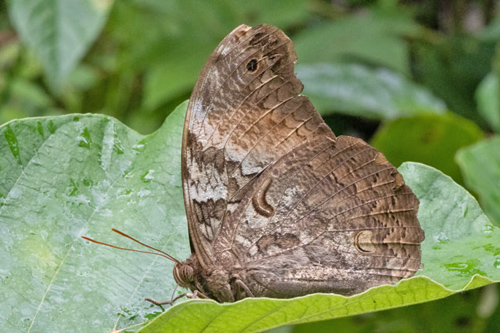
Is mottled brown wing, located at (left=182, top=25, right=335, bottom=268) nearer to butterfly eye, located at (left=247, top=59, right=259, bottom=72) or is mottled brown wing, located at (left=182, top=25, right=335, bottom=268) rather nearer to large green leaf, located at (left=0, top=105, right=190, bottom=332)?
butterfly eye, located at (left=247, top=59, right=259, bottom=72)

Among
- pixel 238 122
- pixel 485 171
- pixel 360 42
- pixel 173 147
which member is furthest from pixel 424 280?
pixel 360 42

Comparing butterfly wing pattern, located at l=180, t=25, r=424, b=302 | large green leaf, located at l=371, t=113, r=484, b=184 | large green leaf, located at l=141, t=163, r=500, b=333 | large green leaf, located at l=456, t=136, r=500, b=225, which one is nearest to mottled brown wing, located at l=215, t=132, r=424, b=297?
butterfly wing pattern, located at l=180, t=25, r=424, b=302

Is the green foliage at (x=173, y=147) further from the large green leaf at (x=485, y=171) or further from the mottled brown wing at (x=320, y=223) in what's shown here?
the mottled brown wing at (x=320, y=223)

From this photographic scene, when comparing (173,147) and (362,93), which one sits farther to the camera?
(362,93)

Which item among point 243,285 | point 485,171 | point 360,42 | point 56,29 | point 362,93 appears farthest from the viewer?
point 360,42

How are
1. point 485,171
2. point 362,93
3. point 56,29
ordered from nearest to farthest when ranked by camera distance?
point 485,171 → point 56,29 → point 362,93

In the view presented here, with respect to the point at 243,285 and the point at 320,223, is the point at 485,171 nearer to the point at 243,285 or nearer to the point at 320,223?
the point at 320,223

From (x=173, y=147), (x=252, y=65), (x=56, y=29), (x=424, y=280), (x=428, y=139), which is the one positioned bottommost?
(x=424, y=280)
